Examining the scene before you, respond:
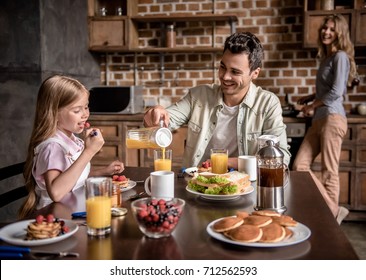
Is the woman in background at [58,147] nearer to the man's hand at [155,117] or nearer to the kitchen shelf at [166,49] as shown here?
the man's hand at [155,117]

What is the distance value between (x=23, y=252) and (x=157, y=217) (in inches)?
12.3

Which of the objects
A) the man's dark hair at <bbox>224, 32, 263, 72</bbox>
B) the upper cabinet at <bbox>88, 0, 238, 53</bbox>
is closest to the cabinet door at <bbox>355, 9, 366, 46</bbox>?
the upper cabinet at <bbox>88, 0, 238, 53</bbox>

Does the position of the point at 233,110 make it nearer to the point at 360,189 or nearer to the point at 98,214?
the point at 98,214

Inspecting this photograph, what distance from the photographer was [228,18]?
414 centimetres

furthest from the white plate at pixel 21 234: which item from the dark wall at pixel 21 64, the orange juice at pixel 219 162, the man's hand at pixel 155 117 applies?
the dark wall at pixel 21 64

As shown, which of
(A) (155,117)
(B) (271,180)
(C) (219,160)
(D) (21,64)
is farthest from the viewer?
(D) (21,64)

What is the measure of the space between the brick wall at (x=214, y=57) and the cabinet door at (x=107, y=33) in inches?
10.7

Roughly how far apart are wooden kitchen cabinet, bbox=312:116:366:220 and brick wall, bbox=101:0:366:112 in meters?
0.57

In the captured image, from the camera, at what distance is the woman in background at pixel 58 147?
1.54 meters

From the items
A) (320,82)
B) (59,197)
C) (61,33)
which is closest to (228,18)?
(320,82)

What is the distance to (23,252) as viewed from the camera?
1.05 metres

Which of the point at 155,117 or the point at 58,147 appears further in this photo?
the point at 155,117

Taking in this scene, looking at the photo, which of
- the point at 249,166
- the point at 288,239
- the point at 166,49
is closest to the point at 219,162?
the point at 249,166
